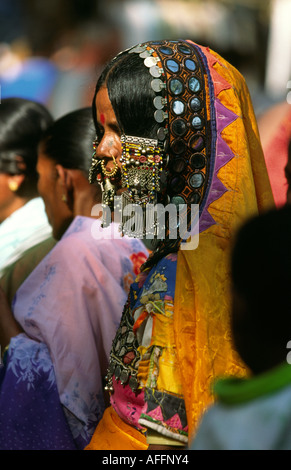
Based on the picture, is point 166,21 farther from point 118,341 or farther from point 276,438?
point 276,438

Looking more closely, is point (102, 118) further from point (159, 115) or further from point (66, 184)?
point (66, 184)

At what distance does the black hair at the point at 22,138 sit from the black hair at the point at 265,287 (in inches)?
105

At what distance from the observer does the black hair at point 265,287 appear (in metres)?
1.33

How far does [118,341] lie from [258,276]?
931mm

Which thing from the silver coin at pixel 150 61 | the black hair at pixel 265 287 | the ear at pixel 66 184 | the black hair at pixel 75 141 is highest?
the silver coin at pixel 150 61

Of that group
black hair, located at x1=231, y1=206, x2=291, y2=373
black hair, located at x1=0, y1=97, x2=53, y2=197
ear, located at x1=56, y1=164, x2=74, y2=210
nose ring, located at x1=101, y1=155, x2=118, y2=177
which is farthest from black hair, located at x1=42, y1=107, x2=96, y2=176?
black hair, located at x1=231, y1=206, x2=291, y2=373

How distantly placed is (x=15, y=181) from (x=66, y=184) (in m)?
0.69

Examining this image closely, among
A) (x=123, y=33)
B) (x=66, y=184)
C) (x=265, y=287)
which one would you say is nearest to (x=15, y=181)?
(x=66, y=184)

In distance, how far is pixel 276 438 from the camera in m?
1.20

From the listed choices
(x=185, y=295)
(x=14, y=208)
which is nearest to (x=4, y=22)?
(x=14, y=208)

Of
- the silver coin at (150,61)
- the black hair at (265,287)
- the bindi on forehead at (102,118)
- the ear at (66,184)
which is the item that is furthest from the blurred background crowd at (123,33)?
the black hair at (265,287)

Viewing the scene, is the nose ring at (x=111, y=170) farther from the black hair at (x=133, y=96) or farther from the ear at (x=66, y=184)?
the ear at (x=66, y=184)

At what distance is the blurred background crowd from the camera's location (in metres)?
4.84

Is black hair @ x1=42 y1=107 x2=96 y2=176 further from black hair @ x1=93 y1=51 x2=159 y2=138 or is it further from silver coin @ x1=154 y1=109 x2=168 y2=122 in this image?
silver coin @ x1=154 y1=109 x2=168 y2=122
